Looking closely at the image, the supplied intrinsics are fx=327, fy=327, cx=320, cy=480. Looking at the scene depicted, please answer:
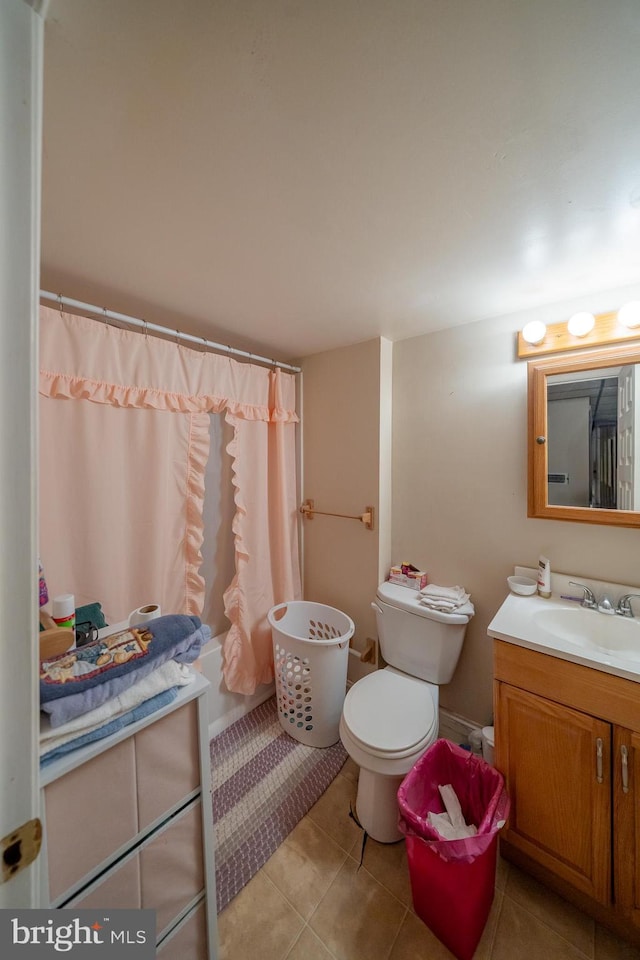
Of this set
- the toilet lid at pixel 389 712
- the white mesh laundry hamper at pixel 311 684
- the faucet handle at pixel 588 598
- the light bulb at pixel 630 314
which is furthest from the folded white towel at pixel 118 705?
the light bulb at pixel 630 314

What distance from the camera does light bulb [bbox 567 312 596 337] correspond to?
1311 millimetres

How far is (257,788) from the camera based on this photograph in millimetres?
1493

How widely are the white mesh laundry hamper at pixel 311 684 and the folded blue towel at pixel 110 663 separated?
3.03 ft

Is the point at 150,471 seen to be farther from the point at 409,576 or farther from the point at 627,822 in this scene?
the point at 627,822

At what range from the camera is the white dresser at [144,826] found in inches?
25.0

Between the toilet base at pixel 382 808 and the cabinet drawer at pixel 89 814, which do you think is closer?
the cabinet drawer at pixel 89 814

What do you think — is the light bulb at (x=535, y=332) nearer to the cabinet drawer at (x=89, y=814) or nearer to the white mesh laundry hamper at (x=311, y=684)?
the white mesh laundry hamper at (x=311, y=684)

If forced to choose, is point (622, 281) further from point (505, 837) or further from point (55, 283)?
point (55, 283)

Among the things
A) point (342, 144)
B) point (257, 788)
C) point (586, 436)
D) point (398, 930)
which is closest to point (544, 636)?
point (586, 436)

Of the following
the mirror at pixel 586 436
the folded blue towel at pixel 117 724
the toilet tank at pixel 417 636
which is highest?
the mirror at pixel 586 436

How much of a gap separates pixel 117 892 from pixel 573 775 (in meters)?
1.30

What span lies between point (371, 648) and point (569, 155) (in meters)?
2.10

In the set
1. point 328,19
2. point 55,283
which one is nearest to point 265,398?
point 55,283

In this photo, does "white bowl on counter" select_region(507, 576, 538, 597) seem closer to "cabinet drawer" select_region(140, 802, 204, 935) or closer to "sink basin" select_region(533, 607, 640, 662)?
"sink basin" select_region(533, 607, 640, 662)
